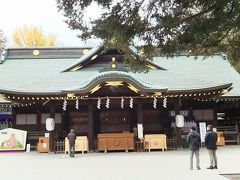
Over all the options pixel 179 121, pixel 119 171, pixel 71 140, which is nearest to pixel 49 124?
pixel 71 140

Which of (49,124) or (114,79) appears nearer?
(114,79)

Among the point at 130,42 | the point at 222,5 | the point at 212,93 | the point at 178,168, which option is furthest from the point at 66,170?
Answer: the point at 212,93

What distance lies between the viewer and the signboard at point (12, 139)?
2378 cm

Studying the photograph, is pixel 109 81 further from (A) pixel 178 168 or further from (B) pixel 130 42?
(B) pixel 130 42

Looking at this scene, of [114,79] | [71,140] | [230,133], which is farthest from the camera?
[230,133]

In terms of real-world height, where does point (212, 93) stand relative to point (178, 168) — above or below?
above

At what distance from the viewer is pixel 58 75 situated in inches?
1081

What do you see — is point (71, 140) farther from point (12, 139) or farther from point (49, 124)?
point (12, 139)

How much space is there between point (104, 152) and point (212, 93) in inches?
288

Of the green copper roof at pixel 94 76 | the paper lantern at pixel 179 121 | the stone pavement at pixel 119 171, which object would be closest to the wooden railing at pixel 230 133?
the green copper roof at pixel 94 76

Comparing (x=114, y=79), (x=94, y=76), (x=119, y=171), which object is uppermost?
(x=94, y=76)

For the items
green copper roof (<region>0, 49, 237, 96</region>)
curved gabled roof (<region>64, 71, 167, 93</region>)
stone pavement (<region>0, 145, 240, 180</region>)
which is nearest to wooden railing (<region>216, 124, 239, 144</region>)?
green copper roof (<region>0, 49, 237, 96</region>)

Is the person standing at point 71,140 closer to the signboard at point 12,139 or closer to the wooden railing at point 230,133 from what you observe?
the signboard at point 12,139

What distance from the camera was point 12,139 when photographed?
23984mm
